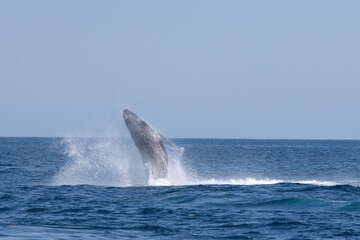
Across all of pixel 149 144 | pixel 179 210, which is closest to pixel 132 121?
pixel 149 144

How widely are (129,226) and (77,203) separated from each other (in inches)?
236

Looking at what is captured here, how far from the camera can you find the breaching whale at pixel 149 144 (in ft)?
103

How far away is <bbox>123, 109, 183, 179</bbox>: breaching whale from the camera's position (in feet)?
103

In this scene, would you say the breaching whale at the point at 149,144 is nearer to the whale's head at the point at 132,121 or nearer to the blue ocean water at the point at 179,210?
the whale's head at the point at 132,121

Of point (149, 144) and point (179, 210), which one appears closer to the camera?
point (179, 210)

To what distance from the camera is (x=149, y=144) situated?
31.5 metres

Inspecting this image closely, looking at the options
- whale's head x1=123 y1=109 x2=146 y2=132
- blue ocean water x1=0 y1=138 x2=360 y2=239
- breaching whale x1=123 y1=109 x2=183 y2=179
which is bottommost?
blue ocean water x1=0 y1=138 x2=360 y2=239

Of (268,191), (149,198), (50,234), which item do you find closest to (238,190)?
(268,191)

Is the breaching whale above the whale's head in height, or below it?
below

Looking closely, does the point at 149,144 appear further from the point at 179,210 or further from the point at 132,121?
the point at 179,210

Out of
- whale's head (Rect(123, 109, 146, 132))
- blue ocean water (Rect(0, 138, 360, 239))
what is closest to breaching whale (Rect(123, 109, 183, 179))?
whale's head (Rect(123, 109, 146, 132))

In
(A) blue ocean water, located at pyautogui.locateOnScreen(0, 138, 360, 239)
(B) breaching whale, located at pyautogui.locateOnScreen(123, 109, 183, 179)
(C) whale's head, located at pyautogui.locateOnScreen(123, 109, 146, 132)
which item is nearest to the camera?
(A) blue ocean water, located at pyautogui.locateOnScreen(0, 138, 360, 239)

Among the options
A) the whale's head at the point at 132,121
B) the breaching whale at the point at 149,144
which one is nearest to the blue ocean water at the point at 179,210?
the breaching whale at the point at 149,144

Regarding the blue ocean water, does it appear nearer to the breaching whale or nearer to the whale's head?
the breaching whale
